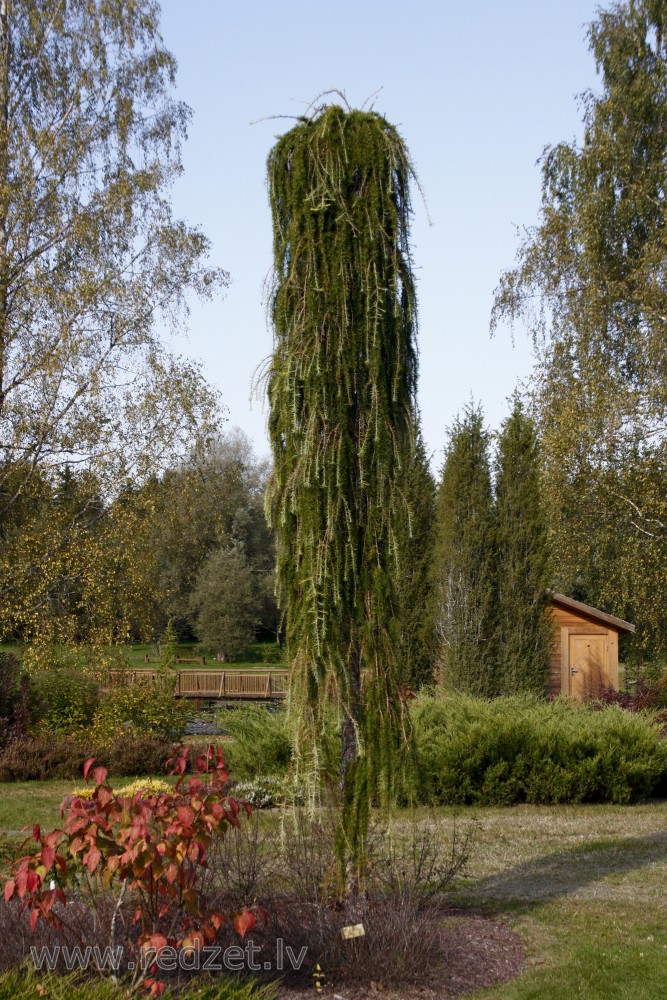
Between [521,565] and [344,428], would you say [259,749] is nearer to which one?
[521,565]

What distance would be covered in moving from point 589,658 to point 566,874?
12.2 m

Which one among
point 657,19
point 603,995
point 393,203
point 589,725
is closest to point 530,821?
point 589,725

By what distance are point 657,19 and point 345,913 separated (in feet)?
54.9

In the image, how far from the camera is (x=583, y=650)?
19.4 meters

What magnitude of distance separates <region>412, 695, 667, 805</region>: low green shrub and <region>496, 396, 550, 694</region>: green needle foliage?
3000mm

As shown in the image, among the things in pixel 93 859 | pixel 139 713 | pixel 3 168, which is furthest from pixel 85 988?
pixel 3 168

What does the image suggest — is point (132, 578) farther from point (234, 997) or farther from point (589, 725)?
point (234, 997)

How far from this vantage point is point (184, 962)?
4.66 m

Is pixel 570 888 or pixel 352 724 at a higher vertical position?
pixel 352 724

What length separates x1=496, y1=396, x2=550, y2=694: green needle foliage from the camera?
14.5 m

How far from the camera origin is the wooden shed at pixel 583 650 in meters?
Result: 19.3

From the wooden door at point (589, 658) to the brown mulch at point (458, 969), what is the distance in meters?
13.9

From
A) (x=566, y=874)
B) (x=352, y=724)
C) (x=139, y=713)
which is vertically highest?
(x=352, y=724)

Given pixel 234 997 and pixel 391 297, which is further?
pixel 391 297
